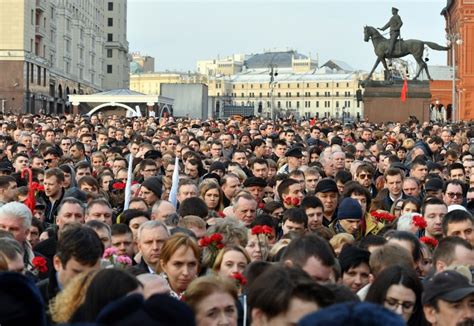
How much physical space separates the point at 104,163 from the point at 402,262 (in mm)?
10046

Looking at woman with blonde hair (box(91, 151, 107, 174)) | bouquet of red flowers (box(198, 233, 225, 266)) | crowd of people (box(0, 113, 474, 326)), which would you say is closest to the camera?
crowd of people (box(0, 113, 474, 326))

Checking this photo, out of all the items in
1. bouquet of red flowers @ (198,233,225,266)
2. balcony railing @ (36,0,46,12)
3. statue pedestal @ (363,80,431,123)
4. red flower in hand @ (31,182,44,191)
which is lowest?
bouquet of red flowers @ (198,233,225,266)

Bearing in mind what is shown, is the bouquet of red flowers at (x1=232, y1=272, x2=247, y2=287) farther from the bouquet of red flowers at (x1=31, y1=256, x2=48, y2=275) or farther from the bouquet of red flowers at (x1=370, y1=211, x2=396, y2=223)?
the bouquet of red flowers at (x1=370, y1=211, x2=396, y2=223)

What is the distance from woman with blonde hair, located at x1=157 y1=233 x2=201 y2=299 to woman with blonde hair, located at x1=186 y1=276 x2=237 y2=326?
168 centimetres

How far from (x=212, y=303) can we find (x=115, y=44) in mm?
127459

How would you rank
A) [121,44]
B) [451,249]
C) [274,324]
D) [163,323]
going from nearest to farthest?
1. [163,323]
2. [274,324]
3. [451,249]
4. [121,44]

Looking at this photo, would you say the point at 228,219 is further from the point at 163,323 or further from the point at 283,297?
the point at 163,323

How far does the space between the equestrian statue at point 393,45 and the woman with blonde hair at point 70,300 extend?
3880 centimetres

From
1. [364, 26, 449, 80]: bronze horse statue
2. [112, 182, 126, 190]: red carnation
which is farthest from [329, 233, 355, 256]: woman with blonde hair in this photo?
[364, 26, 449, 80]: bronze horse statue

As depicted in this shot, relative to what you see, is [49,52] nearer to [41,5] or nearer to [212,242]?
[41,5]

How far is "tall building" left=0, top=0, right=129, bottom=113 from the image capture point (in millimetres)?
78438

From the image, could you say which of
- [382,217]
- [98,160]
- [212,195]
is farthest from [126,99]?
[382,217]

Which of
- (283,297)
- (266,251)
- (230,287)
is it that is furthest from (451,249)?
(283,297)

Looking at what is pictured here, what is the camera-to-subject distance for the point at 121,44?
13350cm
